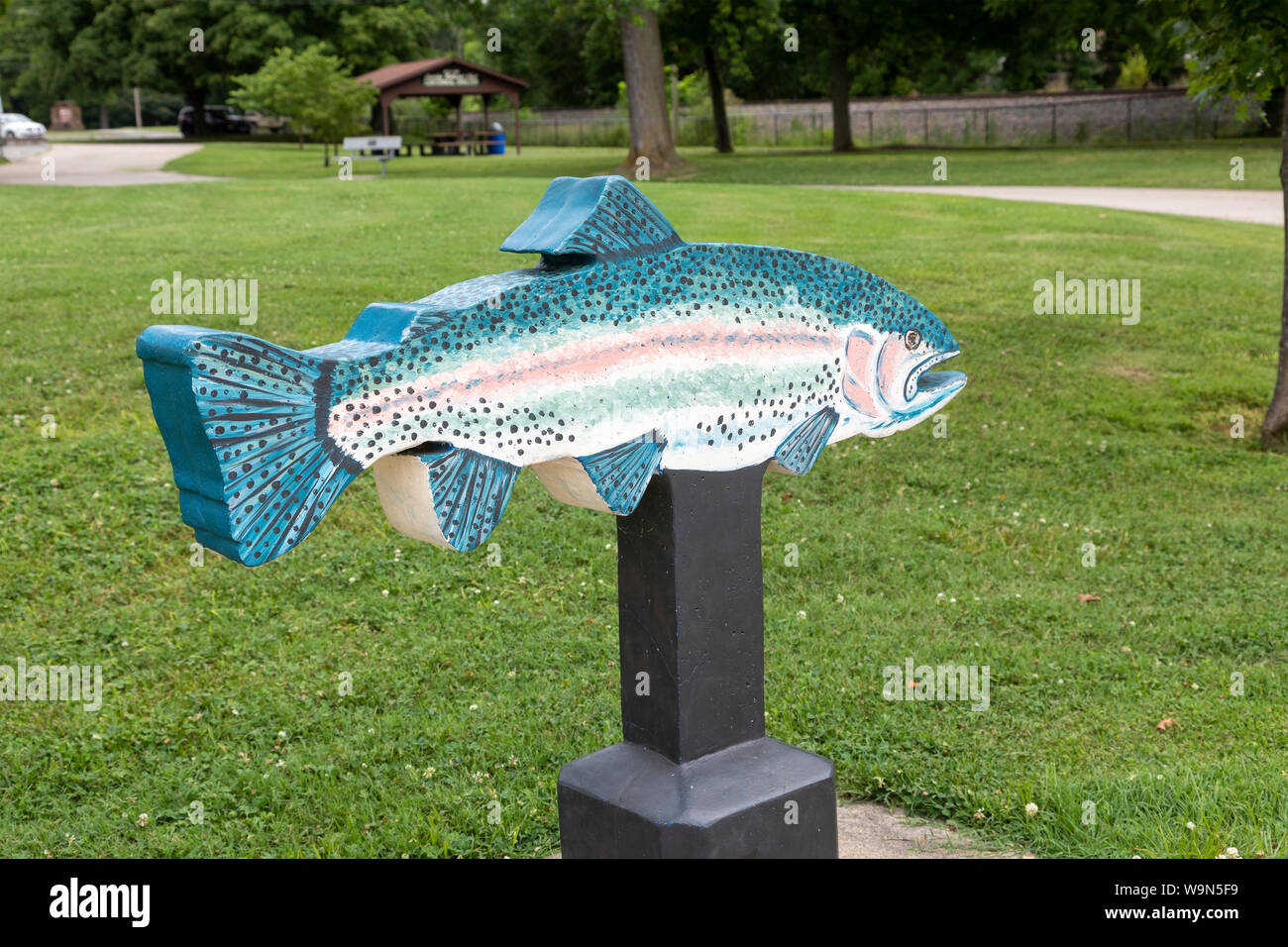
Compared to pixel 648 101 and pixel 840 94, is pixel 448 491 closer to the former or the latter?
pixel 648 101

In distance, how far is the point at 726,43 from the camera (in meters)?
31.9

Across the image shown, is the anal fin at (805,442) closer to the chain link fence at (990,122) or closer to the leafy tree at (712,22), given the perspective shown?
the leafy tree at (712,22)

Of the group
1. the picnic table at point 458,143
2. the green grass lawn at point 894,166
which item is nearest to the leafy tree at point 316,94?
the green grass lawn at point 894,166

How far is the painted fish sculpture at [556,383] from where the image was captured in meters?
2.89

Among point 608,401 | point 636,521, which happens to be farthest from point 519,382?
point 636,521

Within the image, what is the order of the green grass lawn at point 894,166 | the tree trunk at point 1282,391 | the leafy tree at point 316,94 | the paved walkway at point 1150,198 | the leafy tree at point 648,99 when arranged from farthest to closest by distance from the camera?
the leafy tree at point 316,94, the leafy tree at point 648,99, the green grass lawn at point 894,166, the paved walkway at point 1150,198, the tree trunk at point 1282,391

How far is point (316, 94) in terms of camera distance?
109ft

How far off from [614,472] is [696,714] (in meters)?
0.81

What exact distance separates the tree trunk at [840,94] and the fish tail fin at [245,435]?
118ft

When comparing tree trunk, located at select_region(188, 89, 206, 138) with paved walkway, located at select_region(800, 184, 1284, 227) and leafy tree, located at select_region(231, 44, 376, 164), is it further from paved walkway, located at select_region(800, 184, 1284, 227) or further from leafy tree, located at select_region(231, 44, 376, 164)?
paved walkway, located at select_region(800, 184, 1284, 227)

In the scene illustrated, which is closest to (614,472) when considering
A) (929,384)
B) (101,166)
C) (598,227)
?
(598,227)

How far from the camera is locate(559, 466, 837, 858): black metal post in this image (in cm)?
368

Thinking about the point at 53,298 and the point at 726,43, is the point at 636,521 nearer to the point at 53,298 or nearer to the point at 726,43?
the point at 53,298

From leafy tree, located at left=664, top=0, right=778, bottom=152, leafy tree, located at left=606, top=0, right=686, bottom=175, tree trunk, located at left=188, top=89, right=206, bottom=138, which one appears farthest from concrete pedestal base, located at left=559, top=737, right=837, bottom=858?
tree trunk, located at left=188, top=89, right=206, bottom=138
